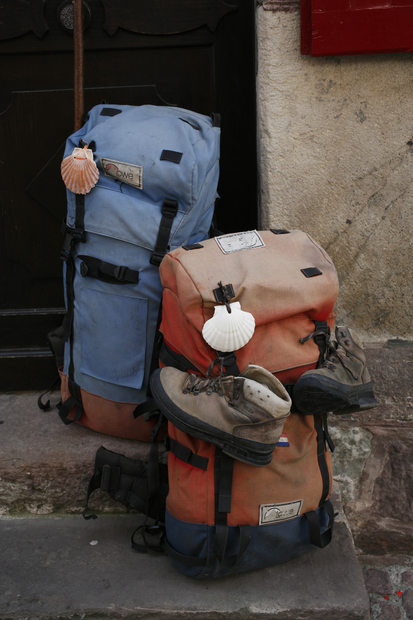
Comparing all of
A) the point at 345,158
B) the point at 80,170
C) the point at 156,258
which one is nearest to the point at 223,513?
the point at 156,258

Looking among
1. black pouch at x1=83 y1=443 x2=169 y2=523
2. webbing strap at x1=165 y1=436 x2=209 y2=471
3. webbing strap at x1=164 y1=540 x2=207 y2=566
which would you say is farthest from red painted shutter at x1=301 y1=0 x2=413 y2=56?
webbing strap at x1=164 y1=540 x2=207 y2=566

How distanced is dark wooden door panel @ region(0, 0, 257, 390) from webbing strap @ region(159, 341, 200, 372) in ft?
2.83

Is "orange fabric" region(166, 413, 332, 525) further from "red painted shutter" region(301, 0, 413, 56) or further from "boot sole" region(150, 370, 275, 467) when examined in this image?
"red painted shutter" region(301, 0, 413, 56)

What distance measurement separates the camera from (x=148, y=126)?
5.37 feet

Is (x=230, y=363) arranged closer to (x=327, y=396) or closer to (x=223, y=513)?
(x=327, y=396)

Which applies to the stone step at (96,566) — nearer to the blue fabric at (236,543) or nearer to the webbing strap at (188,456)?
the blue fabric at (236,543)

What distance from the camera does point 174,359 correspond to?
1.50 meters

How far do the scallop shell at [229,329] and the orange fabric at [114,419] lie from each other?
1.96ft

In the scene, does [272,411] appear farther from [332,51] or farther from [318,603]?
[332,51]

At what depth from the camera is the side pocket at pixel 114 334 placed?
1.70m

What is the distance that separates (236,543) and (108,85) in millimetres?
1750

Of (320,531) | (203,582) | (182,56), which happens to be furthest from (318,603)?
(182,56)

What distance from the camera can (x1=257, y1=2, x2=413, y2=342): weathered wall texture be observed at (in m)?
1.78

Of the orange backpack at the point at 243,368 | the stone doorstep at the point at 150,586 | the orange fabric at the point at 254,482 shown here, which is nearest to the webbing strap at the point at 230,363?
the orange backpack at the point at 243,368
